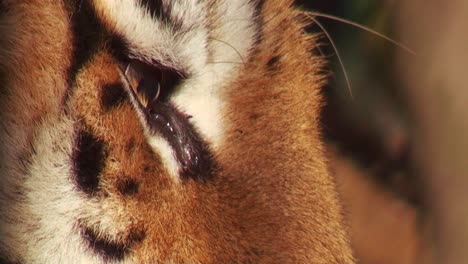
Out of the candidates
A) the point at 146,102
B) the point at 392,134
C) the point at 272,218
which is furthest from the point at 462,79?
the point at 146,102

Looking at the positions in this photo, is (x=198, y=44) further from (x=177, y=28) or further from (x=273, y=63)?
(x=273, y=63)

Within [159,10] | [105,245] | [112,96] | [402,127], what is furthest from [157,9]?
[402,127]

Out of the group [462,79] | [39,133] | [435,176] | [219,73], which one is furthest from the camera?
[435,176]

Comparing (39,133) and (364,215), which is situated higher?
(39,133)

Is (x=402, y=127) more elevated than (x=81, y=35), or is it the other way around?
(x=81, y=35)

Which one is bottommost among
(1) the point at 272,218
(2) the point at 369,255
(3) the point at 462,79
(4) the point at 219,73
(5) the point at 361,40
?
(2) the point at 369,255

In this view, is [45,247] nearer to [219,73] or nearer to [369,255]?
[219,73]

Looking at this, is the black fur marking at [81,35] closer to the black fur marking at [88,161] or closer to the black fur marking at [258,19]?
the black fur marking at [88,161]
